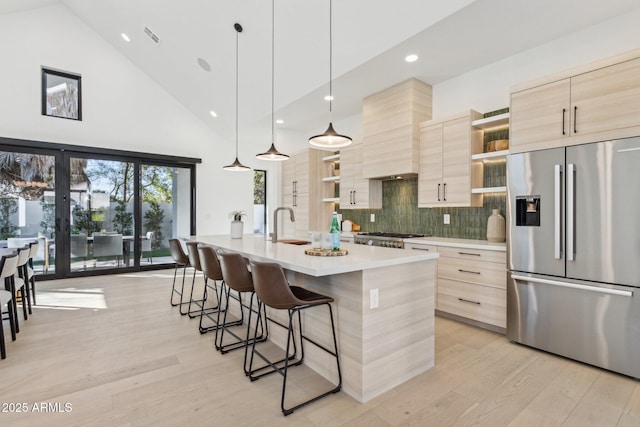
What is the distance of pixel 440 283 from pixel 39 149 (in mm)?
6846

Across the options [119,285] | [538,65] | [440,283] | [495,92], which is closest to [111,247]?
[119,285]

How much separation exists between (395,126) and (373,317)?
298cm

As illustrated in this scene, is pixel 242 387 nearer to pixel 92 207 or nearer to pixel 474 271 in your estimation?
pixel 474 271

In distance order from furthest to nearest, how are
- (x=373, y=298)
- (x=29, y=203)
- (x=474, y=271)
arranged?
(x=29, y=203) < (x=474, y=271) < (x=373, y=298)

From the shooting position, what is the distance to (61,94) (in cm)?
575

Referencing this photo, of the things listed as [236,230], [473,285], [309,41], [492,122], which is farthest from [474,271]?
[309,41]

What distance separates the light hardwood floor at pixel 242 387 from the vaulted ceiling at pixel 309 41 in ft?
9.74

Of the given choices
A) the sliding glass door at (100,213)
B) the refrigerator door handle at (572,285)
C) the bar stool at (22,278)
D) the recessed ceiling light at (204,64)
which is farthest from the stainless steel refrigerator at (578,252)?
the sliding glass door at (100,213)

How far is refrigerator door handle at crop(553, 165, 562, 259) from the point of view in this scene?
2.66m

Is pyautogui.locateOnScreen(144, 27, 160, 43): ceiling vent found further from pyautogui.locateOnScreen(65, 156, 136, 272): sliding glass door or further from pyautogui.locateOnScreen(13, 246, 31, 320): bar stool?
pyautogui.locateOnScreen(13, 246, 31, 320): bar stool

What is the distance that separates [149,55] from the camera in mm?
5828

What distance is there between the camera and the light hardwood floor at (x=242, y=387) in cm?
189

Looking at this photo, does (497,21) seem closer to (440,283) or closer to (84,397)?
(440,283)

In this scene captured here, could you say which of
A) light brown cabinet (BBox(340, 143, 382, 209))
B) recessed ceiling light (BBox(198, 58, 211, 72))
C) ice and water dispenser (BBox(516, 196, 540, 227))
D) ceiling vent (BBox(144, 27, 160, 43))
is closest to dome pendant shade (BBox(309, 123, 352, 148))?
ice and water dispenser (BBox(516, 196, 540, 227))
